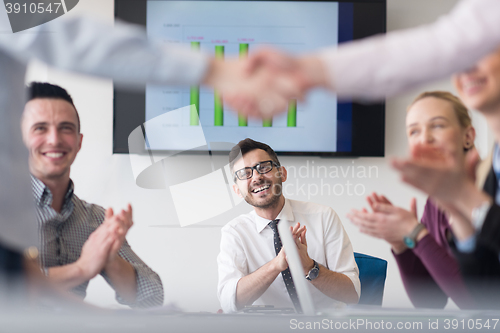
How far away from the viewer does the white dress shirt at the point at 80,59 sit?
49 centimetres

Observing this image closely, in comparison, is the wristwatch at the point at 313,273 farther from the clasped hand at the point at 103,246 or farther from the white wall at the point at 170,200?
the clasped hand at the point at 103,246

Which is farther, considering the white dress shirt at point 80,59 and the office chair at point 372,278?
the office chair at point 372,278

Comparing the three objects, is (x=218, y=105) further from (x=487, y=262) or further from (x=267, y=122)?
(x=487, y=262)

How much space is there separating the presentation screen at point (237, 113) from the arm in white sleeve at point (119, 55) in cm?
4

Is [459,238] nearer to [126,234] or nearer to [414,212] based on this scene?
[414,212]

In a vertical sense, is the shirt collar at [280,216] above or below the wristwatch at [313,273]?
above

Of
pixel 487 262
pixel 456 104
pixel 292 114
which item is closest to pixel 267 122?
pixel 292 114

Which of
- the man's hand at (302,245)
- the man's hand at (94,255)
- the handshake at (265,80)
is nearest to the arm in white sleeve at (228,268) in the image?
the man's hand at (302,245)

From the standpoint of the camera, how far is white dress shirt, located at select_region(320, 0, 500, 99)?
48cm

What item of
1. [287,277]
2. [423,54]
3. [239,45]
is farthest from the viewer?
[287,277]

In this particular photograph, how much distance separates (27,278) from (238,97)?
441mm

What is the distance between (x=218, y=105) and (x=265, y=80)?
0.11 meters

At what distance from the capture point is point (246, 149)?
74cm

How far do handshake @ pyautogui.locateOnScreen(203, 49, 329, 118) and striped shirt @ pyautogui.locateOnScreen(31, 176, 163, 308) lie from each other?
1.05 ft
